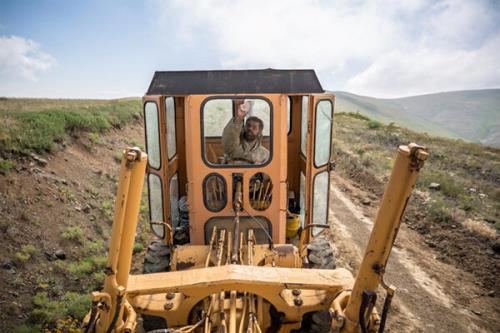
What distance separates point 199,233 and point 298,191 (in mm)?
2133

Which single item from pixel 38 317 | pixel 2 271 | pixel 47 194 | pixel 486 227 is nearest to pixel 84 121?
pixel 47 194

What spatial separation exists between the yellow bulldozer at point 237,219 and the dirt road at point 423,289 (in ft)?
7.25

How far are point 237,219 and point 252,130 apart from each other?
1.28 m

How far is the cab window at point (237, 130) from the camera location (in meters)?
4.86

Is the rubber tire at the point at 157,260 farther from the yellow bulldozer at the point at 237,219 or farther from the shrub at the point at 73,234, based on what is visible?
the shrub at the point at 73,234

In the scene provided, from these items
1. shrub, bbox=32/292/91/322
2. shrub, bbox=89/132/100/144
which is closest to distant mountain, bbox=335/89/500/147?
shrub, bbox=89/132/100/144

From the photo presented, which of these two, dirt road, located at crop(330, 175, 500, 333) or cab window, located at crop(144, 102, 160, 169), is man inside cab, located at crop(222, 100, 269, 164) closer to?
cab window, located at crop(144, 102, 160, 169)

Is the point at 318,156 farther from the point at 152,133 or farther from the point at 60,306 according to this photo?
→ the point at 60,306

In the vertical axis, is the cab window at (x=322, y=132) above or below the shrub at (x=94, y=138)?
above

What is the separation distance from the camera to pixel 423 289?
679cm

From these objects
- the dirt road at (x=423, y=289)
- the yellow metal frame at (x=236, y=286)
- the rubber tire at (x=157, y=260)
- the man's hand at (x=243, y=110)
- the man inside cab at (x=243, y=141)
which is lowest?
the dirt road at (x=423, y=289)

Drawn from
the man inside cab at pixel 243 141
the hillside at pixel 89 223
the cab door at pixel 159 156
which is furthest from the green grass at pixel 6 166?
the man inside cab at pixel 243 141

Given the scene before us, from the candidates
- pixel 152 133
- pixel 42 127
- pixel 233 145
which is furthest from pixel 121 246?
pixel 42 127

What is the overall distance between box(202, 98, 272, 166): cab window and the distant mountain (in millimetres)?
80301
